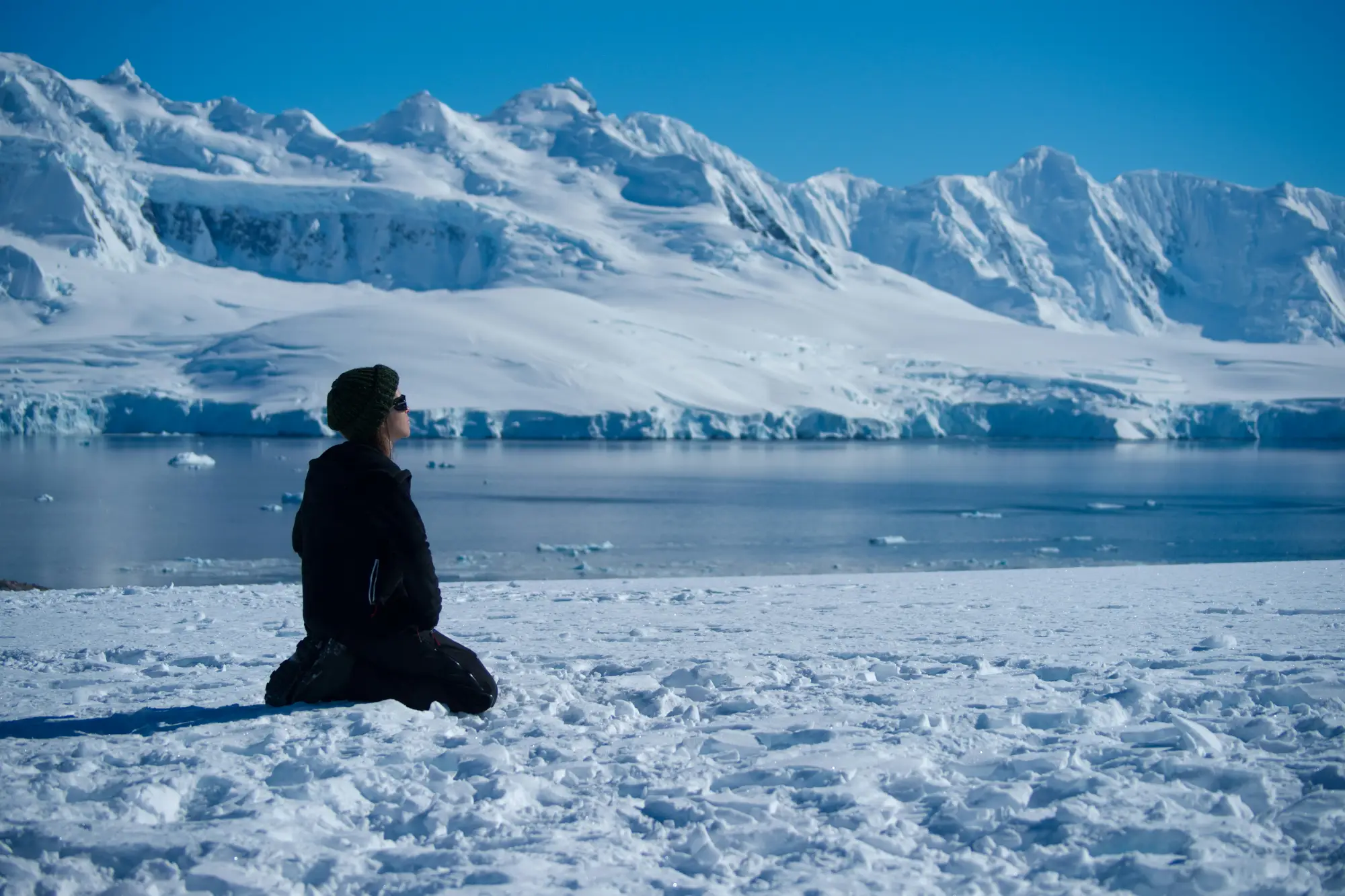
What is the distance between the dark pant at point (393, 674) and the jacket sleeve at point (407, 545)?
187mm

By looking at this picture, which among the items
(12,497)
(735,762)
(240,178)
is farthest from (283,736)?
(240,178)

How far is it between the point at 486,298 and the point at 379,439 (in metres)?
76.6

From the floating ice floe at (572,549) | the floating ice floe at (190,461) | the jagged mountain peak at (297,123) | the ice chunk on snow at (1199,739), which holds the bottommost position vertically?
the floating ice floe at (572,549)

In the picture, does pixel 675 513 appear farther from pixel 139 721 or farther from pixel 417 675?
pixel 139 721

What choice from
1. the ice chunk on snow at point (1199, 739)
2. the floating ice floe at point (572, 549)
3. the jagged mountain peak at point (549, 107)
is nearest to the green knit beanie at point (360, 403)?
the ice chunk on snow at point (1199, 739)

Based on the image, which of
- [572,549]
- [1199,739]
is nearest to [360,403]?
[1199,739]

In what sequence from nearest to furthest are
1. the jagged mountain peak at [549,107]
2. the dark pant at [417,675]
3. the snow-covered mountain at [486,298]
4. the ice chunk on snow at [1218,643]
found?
the dark pant at [417,675] → the ice chunk on snow at [1218,643] → the snow-covered mountain at [486,298] → the jagged mountain peak at [549,107]

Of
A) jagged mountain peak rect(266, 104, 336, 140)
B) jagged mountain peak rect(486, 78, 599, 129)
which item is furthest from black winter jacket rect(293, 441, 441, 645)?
jagged mountain peak rect(486, 78, 599, 129)

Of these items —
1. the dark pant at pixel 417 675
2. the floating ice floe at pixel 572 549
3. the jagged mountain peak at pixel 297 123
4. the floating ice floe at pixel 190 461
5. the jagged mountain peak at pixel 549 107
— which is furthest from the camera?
the jagged mountain peak at pixel 549 107

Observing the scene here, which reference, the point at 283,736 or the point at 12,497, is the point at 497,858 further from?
the point at 12,497

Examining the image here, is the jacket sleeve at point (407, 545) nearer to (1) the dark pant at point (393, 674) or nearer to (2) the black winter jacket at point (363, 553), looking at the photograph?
(2) the black winter jacket at point (363, 553)

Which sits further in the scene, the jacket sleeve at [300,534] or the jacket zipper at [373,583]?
the jacket sleeve at [300,534]

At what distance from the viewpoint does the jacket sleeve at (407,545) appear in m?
3.75

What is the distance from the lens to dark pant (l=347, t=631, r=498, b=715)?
391cm
